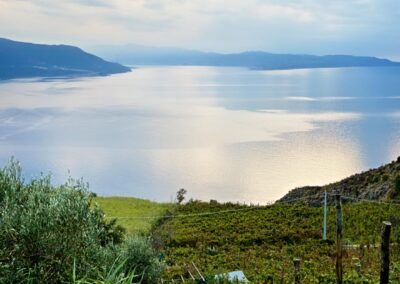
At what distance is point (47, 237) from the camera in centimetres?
833

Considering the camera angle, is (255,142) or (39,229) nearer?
(39,229)

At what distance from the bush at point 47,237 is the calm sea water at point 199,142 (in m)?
38.4

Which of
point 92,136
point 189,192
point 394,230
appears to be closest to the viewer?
point 394,230

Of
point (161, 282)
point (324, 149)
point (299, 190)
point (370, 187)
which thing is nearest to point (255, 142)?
point (324, 149)

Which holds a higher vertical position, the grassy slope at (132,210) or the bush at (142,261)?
the bush at (142,261)

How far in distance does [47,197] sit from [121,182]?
162 ft

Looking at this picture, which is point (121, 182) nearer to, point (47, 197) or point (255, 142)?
point (255, 142)

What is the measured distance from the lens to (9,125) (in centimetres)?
9406

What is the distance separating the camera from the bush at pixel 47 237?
8133 millimetres

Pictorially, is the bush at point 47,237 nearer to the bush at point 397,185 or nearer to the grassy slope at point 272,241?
the grassy slope at point 272,241

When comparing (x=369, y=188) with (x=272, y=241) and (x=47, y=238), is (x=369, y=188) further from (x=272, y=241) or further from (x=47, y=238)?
(x=47, y=238)

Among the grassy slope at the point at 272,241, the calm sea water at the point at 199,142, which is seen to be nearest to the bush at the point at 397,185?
the grassy slope at the point at 272,241

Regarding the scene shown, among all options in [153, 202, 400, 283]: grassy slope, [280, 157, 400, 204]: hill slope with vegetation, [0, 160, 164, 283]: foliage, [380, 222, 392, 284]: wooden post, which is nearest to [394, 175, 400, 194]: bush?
[280, 157, 400, 204]: hill slope with vegetation

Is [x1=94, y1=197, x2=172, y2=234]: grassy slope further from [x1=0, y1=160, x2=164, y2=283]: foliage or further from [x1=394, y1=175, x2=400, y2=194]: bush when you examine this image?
[x1=0, y1=160, x2=164, y2=283]: foliage
